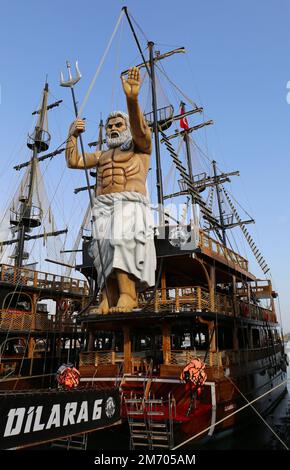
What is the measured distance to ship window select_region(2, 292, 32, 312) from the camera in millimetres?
22023

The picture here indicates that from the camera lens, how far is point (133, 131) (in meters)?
11.2

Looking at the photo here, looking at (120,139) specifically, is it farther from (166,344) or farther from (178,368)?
(178,368)

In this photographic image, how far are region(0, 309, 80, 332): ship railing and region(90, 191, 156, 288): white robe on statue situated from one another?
381 inches

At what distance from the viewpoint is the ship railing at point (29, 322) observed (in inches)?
773

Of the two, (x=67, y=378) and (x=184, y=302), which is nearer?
(x=67, y=378)

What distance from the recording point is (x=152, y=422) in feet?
33.7

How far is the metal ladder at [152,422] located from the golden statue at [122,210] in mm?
2688

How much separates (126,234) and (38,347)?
58.8ft

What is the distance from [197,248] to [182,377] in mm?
4499

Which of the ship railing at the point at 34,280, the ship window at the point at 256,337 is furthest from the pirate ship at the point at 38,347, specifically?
the ship window at the point at 256,337

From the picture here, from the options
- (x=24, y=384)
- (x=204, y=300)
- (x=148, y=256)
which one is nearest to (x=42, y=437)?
(x=148, y=256)

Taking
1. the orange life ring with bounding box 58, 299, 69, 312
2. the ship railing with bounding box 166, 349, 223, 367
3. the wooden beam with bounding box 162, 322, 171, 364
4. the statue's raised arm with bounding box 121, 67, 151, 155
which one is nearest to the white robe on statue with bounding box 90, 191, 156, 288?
the statue's raised arm with bounding box 121, 67, 151, 155

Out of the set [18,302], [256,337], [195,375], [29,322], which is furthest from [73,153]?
[256,337]

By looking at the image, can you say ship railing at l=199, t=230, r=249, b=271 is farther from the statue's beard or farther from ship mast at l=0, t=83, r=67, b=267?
ship mast at l=0, t=83, r=67, b=267
